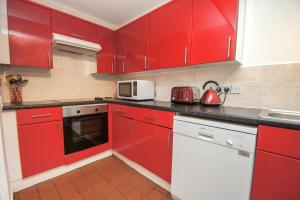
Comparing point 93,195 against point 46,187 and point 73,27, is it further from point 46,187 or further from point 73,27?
point 73,27

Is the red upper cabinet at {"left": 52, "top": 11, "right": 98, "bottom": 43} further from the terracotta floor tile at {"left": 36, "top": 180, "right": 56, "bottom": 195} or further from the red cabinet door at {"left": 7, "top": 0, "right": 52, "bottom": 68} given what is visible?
the terracotta floor tile at {"left": 36, "top": 180, "right": 56, "bottom": 195}

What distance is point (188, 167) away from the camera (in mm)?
1158

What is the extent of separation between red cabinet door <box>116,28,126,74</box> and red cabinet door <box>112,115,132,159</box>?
861 millimetres

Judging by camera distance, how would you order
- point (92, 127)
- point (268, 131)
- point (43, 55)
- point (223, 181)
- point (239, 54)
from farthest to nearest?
point (92, 127)
point (43, 55)
point (239, 54)
point (223, 181)
point (268, 131)

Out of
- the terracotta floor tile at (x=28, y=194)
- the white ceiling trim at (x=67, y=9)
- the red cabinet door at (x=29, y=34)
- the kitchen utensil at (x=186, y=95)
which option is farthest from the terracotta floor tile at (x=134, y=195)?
the white ceiling trim at (x=67, y=9)

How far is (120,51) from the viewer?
7.58 feet

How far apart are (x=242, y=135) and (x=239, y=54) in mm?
799

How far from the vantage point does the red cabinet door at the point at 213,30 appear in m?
1.16

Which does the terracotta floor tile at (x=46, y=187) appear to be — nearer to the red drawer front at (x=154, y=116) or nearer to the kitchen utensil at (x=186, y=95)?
the red drawer front at (x=154, y=116)

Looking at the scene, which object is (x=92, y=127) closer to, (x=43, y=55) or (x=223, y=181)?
(x=43, y=55)

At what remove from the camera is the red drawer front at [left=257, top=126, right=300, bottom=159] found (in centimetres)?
73

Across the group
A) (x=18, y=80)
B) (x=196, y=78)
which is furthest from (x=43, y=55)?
(x=196, y=78)

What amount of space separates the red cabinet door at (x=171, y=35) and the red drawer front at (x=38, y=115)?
1.28 meters

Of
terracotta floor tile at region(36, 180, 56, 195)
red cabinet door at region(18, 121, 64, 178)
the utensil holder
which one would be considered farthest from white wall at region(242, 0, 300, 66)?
the utensil holder
